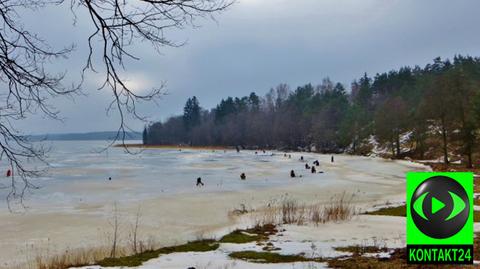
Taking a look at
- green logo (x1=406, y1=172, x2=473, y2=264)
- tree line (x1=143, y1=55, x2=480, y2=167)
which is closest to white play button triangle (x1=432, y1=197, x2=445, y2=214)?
green logo (x1=406, y1=172, x2=473, y2=264)

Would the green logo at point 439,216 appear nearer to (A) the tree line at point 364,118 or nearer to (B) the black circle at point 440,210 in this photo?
(B) the black circle at point 440,210

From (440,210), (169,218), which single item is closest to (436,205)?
(440,210)

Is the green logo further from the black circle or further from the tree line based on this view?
the tree line

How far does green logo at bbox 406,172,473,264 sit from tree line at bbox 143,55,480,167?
3440 centimetres

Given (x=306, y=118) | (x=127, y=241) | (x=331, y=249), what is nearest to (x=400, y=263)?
(x=331, y=249)

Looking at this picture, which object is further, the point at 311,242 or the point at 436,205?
the point at 311,242

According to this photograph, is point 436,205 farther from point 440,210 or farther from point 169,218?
point 169,218

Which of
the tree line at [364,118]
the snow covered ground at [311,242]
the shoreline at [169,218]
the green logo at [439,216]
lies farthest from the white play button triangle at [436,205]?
the tree line at [364,118]

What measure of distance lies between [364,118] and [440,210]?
266ft

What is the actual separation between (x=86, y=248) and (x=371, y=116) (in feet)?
254

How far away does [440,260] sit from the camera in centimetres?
392

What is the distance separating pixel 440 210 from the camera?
3.71 m

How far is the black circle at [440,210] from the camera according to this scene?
143 inches

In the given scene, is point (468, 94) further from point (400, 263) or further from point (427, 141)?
point (400, 263)
